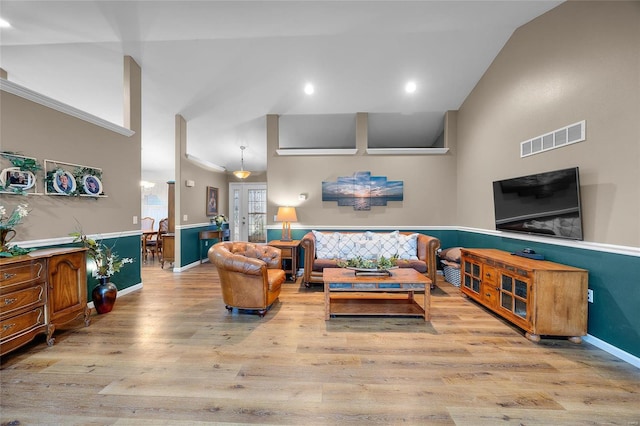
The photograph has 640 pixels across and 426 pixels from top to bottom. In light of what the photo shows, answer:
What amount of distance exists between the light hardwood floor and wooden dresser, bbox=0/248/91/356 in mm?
216

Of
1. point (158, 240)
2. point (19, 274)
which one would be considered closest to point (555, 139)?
point (19, 274)

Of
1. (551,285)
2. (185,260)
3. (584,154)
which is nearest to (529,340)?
(551,285)

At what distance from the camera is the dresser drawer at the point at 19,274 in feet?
6.91

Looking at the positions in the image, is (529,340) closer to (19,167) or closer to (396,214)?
(396,214)

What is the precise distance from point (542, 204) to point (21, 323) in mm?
5412

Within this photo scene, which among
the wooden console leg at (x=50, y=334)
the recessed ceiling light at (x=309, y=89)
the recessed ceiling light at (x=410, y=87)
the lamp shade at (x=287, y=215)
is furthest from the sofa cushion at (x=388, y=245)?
the wooden console leg at (x=50, y=334)

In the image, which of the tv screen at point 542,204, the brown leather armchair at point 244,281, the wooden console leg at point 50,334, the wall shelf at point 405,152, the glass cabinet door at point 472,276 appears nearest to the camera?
the wooden console leg at point 50,334

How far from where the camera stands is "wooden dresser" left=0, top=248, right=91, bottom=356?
6.98 feet

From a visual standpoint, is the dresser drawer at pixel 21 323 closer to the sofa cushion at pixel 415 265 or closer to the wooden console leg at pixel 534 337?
the sofa cushion at pixel 415 265

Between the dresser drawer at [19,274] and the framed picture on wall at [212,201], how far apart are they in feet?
14.4

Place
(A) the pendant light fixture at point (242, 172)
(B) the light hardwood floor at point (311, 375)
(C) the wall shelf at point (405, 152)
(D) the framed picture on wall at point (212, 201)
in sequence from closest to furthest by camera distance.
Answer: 1. (B) the light hardwood floor at point (311, 375)
2. (C) the wall shelf at point (405, 152)
3. (A) the pendant light fixture at point (242, 172)
4. (D) the framed picture on wall at point (212, 201)

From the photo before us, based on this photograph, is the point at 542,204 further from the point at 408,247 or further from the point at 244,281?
the point at 244,281

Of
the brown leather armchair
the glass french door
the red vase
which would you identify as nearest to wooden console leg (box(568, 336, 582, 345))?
the brown leather armchair

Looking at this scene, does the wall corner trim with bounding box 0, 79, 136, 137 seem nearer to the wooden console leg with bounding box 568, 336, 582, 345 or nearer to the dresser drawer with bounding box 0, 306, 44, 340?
the dresser drawer with bounding box 0, 306, 44, 340
